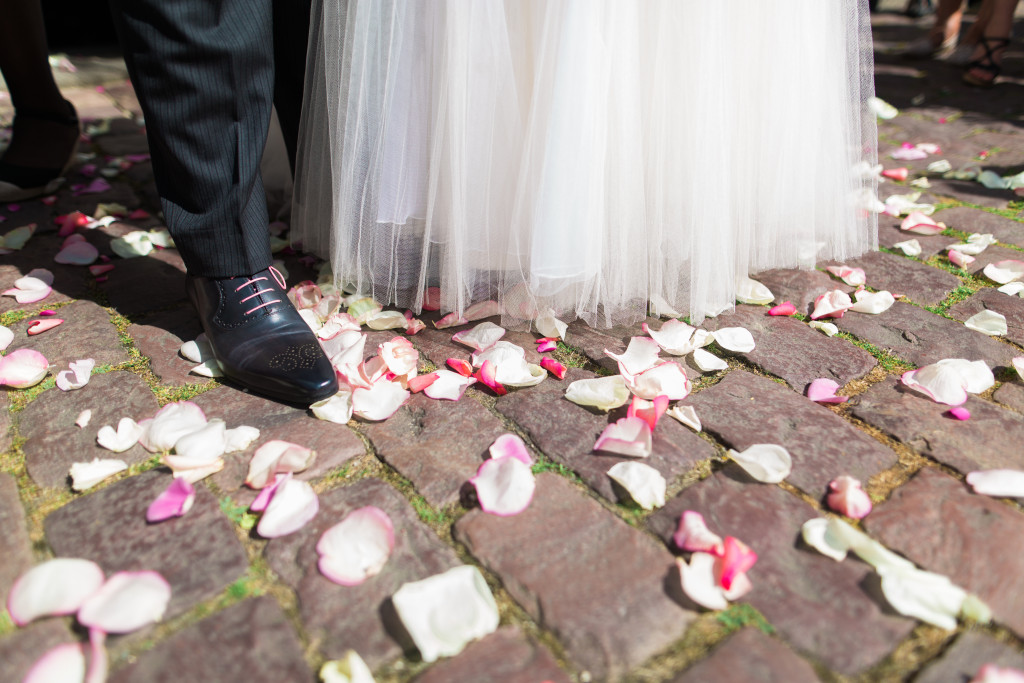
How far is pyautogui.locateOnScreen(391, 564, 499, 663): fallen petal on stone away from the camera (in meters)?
0.99

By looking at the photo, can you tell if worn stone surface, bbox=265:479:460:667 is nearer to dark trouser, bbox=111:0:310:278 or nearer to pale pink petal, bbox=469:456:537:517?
pale pink petal, bbox=469:456:537:517

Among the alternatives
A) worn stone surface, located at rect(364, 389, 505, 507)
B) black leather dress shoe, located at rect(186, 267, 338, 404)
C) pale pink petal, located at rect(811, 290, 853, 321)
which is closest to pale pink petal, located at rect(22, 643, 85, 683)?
worn stone surface, located at rect(364, 389, 505, 507)

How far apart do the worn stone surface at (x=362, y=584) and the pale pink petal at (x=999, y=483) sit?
92cm

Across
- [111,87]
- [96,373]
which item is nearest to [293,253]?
[96,373]

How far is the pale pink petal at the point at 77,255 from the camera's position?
7.16ft

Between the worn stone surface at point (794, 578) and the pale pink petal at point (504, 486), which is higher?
the pale pink petal at point (504, 486)

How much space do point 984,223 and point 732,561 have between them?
194 centimetres

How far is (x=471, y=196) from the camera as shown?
1.69 metres

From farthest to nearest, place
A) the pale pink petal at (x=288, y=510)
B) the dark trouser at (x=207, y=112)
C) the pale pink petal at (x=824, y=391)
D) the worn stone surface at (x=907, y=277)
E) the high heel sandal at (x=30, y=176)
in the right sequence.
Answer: the high heel sandal at (x=30, y=176) → the worn stone surface at (x=907, y=277) → the pale pink petal at (x=824, y=391) → the dark trouser at (x=207, y=112) → the pale pink petal at (x=288, y=510)

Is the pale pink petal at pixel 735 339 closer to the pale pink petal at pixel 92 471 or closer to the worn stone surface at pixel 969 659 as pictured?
the worn stone surface at pixel 969 659

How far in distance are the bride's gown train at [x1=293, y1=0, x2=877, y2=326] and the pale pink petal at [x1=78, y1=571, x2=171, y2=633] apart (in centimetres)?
92

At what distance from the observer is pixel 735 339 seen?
173 cm

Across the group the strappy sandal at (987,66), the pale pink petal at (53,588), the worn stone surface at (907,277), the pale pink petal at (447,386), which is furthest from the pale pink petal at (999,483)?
the strappy sandal at (987,66)

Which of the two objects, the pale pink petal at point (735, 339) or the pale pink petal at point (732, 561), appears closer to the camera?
the pale pink petal at point (732, 561)
